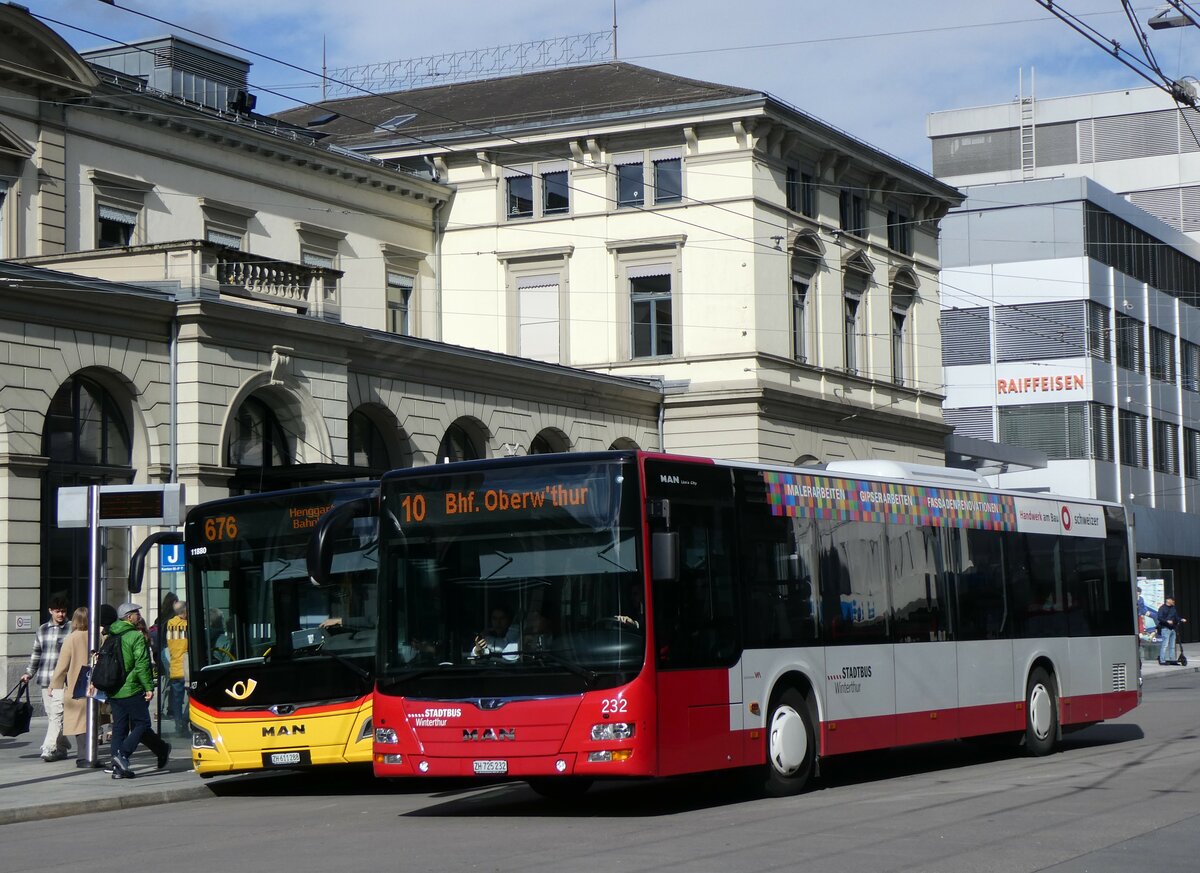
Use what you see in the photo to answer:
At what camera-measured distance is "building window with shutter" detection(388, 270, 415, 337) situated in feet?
136

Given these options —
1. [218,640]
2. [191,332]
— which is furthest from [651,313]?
[218,640]

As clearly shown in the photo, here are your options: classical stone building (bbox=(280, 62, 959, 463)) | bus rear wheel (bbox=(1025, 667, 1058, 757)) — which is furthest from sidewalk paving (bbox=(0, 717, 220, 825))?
classical stone building (bbox=(280, 62, 959, 463))

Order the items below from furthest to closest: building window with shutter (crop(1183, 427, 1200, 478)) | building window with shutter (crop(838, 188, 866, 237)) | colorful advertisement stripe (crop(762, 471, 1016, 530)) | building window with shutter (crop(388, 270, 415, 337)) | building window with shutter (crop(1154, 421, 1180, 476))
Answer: building window with shutter (crop(1183, 427, 1200, 478))
building window with shutter (crop(1154, 421, 1180, 476))
building window with shutter (crop(838, 188, 866, 237))
building window with shutter (crop(388, 270, 415, 337))
colorful advertisement stripe (crop(762, 471, 1016, 530))

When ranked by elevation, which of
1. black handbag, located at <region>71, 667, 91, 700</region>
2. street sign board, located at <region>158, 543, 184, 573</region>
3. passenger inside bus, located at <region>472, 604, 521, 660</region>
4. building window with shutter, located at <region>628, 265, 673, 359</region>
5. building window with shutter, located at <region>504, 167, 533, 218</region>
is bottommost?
black handbag, located at <region>71, 667, 91, 700</region>

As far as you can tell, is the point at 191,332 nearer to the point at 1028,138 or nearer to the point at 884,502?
the point at 884,502

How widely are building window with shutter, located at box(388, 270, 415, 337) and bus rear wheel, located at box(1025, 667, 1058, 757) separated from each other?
24233 mm

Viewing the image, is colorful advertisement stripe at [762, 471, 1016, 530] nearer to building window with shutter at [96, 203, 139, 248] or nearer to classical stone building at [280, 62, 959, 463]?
building window with shutter at [96, 203, 139, 248]

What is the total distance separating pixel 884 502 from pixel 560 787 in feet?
13.6

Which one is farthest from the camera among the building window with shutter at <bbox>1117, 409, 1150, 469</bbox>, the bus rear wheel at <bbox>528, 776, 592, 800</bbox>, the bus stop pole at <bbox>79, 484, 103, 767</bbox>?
the building window with shutter at <bbox>1117, 409, 1150, 469</bbox>

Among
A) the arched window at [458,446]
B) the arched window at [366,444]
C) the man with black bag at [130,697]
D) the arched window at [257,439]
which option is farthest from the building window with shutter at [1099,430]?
the man with black bag at [130,697]

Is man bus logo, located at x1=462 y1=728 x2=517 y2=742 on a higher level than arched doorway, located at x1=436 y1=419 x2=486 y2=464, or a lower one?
lower

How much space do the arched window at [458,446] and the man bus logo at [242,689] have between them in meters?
18.2

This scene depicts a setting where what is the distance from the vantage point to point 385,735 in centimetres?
1384

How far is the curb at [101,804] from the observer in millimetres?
14875
